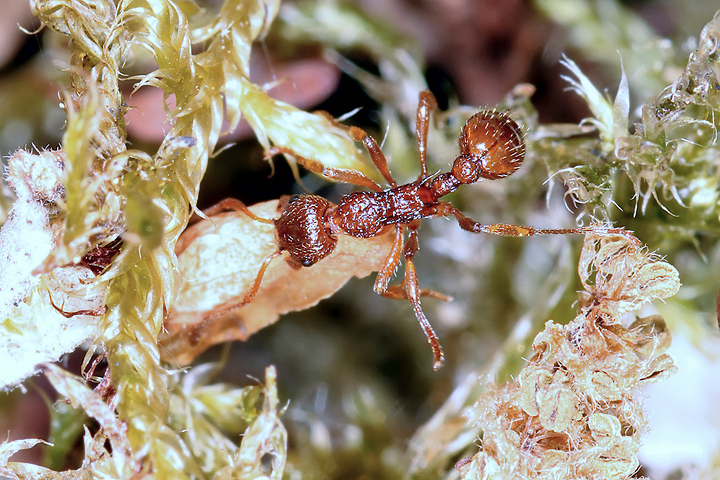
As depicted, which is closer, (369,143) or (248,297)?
(248,297)

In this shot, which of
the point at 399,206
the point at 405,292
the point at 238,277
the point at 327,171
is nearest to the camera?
the point at 238,277

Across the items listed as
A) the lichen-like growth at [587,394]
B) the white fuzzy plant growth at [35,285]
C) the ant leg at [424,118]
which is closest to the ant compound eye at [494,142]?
the ant leg at [424,118]

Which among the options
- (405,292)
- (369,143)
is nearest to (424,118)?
(369,143)

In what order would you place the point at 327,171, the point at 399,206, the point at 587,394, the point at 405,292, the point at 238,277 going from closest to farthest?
the point at 587,394, the point at 238,277, the point at 327,171, the point at 405,292, the point at 399,206

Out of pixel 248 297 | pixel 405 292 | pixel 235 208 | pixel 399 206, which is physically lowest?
pixel 405 292

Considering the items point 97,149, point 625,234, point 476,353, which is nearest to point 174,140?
point 97,149

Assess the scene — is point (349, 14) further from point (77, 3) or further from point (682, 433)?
point (682, 433)

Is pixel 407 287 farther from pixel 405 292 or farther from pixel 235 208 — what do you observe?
pixel 235 208
